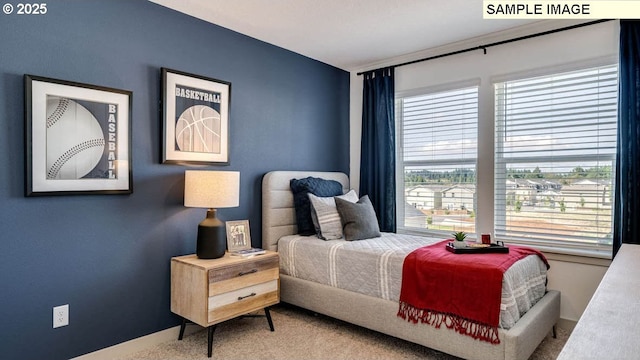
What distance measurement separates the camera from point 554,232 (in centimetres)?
305

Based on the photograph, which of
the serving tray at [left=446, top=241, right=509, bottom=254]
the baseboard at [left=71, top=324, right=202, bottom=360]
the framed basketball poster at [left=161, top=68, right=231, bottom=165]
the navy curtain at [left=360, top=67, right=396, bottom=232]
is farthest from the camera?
the navy curtain at [left=360, top=67, right=396, bottom=232]

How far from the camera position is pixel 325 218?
3301 millimetres

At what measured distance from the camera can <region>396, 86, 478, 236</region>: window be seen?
354 cm

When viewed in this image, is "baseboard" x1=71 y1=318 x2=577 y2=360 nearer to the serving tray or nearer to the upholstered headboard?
the serving tray

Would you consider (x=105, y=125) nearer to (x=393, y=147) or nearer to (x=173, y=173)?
(x=173, y=173)

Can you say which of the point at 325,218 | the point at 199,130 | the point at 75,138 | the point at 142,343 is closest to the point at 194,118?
the point at 199,130

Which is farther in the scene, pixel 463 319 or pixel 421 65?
pixel 421 65

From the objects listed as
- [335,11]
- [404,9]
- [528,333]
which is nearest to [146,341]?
[528,333]

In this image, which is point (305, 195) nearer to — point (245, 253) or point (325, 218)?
point (325, 218)

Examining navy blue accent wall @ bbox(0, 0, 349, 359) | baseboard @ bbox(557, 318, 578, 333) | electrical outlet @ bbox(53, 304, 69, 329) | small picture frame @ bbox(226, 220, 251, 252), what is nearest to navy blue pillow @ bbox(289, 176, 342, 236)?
navy blue accent wall @ bbox(0, 0, 349, 359)

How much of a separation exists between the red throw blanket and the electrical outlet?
2119 mm

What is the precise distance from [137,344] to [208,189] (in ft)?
3.92

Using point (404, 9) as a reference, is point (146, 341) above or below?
below

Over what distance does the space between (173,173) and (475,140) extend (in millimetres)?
2670
